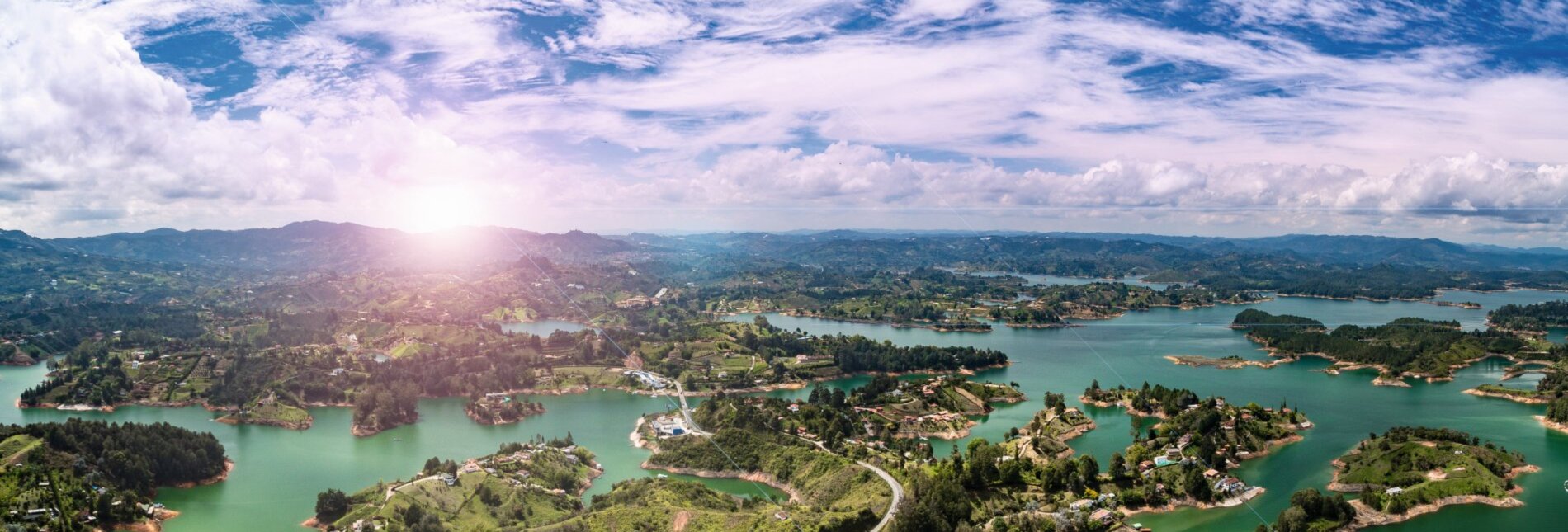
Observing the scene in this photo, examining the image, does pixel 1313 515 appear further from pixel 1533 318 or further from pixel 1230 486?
pixel 1533 318

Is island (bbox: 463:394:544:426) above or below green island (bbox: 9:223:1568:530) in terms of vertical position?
below

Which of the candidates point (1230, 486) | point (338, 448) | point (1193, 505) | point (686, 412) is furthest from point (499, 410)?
point (1230, 486)

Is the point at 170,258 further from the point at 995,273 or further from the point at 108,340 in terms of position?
the point at 995,273

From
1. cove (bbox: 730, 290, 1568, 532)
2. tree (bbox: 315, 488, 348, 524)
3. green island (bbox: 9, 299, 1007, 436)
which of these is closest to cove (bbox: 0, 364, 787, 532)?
tree (bbox: 315, 488, 348, 524)

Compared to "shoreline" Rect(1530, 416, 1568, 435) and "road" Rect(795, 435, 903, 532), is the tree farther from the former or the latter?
"shoreline" Rect(1530, 416, 1568, 435)

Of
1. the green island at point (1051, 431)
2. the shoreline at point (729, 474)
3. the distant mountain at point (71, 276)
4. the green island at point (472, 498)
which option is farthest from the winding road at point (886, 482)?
the distant mountain at point (71, 276)

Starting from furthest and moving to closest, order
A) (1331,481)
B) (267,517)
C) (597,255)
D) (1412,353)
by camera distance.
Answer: (597,255) → (1412,353) → (1331,481) → (267,517)

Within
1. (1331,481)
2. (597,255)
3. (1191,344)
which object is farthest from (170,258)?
(1331,481)

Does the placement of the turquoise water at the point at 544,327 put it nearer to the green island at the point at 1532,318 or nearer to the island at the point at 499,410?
the island at the point at 499,410
